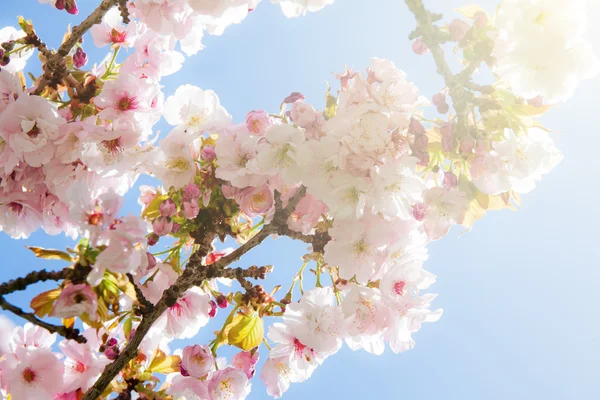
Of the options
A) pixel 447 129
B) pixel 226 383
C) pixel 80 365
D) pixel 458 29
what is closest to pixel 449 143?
pixel 447 129

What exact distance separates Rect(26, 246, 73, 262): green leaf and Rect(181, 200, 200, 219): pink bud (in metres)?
0.64

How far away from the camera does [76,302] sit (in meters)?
1.39

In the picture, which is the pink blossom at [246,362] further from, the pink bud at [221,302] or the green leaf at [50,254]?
the green leaf at [50,254]

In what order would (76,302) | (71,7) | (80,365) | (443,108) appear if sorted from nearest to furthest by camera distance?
(76,302) → (443,108) → (80,365) → (71,7)

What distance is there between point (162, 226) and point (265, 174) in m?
0.43

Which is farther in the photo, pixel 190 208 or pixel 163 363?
pixel 163 363

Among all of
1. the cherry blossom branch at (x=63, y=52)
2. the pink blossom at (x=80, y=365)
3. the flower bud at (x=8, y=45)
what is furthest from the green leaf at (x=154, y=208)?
the flower bud at (x=8, y=45)

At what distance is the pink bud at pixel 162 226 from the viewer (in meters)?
2.04

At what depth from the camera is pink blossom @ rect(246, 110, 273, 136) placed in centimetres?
211

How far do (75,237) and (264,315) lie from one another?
100cm

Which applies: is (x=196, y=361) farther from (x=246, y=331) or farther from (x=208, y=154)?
(x=208, y=154)

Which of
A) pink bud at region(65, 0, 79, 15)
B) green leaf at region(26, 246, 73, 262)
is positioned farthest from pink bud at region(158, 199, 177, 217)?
pink bud at region(65, 0, 79, 15)

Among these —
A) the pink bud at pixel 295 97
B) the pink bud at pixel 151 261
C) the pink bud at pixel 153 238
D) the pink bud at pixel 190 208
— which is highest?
the pink bud at pixel 295 97

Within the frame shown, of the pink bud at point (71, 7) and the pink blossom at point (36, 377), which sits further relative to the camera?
the pink bud at point (71, 7)
